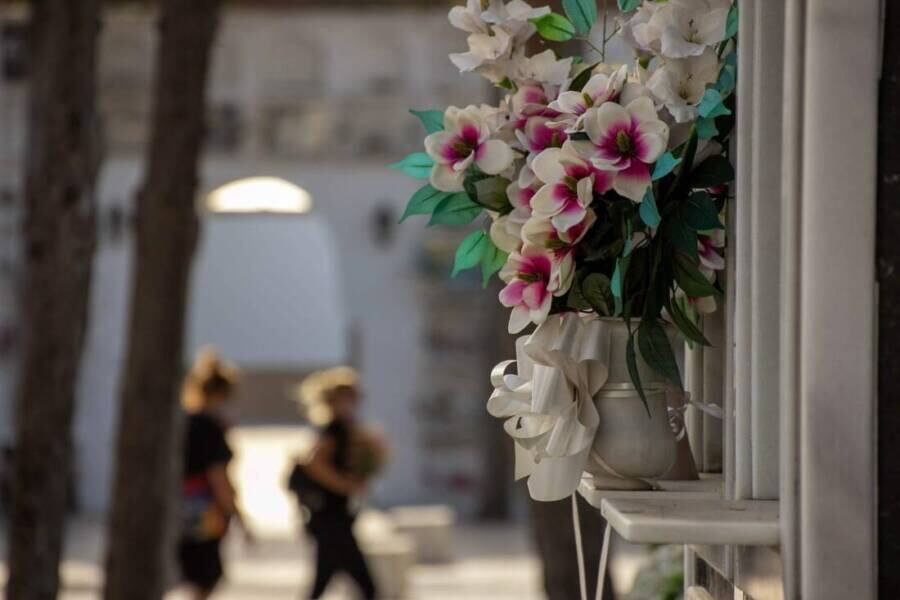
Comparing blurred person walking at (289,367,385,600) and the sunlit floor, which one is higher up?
blurred person walking at (289,367,385,600)

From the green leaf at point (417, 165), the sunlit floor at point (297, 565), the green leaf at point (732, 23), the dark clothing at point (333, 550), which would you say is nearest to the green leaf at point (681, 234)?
the green leaf at point (732, 23)

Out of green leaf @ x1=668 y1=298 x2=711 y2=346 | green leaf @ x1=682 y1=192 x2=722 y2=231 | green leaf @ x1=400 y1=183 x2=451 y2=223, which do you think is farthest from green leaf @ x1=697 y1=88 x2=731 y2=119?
green leaf @ x1=400 y1=183 x2=451 y2=223

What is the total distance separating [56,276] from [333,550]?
2.89m

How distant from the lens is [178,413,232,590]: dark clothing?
37.0 ft

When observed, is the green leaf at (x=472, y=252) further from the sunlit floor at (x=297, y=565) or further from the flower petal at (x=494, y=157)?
the sunlit floor at (x=297, y=565)

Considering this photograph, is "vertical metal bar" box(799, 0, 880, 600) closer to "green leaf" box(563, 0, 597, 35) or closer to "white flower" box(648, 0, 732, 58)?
"white flower" box(648, 0, 732, 58)

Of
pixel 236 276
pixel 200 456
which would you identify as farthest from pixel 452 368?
pixel 200 456

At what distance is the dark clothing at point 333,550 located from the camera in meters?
11.5

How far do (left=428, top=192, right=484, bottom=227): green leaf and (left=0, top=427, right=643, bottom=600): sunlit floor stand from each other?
8.94 metres

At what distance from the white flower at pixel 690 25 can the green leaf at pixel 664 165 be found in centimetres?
13

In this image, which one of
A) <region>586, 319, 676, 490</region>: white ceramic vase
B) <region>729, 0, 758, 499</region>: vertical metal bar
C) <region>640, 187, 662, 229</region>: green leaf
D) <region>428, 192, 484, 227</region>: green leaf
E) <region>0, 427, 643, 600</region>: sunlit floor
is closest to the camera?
<region>729, 0, 758, 499</region>: vertical metal bar

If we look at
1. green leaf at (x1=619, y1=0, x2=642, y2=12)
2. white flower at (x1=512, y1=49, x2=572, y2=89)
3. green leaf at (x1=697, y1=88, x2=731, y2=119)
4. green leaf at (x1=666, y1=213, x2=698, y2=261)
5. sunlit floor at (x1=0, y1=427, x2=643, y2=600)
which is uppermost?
green leaf at (x1=619, y1=0, x2=642, y2=12)

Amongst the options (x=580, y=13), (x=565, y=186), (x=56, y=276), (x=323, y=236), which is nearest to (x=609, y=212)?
(x=565, y=186)

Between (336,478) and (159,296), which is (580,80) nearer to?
(159,296)
